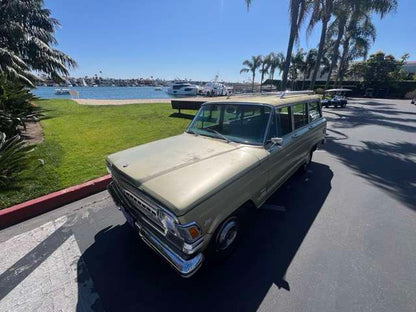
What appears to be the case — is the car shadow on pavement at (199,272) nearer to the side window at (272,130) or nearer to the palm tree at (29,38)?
the side window at (272,130)

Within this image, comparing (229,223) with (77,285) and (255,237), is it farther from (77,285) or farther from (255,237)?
(77,285)

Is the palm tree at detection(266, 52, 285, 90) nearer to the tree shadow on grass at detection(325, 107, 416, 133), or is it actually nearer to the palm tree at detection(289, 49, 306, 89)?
the palm tree at detection(289, 49, 306, 89)

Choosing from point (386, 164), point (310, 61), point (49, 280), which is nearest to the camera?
point (49, 280)

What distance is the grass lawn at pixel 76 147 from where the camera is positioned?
12.7ft

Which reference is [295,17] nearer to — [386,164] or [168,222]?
[386,164]

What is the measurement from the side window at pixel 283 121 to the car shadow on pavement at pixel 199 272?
1.38 m

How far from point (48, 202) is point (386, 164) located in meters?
7.81

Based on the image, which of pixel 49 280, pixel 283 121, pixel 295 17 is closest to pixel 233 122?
pixel 283 121

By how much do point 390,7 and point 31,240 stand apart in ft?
72.6

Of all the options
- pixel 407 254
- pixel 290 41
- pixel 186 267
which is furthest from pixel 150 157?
pixel 290 41

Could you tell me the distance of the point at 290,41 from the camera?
1088 centimetres

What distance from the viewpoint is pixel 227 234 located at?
2.42 metres

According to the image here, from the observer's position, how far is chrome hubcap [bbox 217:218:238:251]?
2334mm

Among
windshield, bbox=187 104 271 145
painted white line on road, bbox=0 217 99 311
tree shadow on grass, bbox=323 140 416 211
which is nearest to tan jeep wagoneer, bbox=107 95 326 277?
windshield, bbox=187 104 271 145
